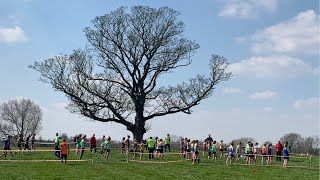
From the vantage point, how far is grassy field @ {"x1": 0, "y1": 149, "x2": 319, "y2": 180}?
2431cm

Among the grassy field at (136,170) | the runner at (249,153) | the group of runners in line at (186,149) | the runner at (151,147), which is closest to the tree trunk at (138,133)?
the group of runners in line at (186,149)

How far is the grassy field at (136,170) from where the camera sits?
24308mm

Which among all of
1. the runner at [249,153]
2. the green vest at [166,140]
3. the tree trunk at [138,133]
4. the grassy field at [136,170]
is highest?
the tree trunk at [138,133]

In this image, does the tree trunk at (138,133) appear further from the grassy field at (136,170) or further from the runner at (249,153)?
the runner at (249,153)

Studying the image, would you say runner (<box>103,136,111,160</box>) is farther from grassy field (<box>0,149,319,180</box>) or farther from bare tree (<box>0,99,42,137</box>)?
bare tree (<box>0,99,42,137</box>)

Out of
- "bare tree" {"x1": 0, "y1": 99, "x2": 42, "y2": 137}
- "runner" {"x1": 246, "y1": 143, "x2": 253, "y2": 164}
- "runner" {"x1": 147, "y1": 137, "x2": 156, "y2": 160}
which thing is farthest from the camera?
"bare tree" {"x1": 0, "y1": 99, "x2": 42, "y2": 137}

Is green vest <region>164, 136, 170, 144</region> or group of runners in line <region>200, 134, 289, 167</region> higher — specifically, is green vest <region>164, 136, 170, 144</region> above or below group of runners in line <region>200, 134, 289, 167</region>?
above

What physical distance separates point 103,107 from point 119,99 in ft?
5.82

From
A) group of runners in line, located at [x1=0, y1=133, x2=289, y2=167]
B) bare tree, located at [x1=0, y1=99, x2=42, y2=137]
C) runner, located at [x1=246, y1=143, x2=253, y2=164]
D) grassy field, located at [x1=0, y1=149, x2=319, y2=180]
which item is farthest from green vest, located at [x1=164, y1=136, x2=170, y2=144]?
bare tree, located at [x1=0, y1=99, x2=42, y2=137]

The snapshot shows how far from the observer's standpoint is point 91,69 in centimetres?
4888

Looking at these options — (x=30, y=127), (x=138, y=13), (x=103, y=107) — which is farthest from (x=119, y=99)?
(x=30, y=127)

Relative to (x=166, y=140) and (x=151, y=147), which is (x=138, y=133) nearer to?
(x=166, y=140)

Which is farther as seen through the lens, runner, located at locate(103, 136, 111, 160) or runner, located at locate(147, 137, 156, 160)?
runner, located at locate(147, 137, 156, 160)

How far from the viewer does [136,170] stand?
27219 mm
